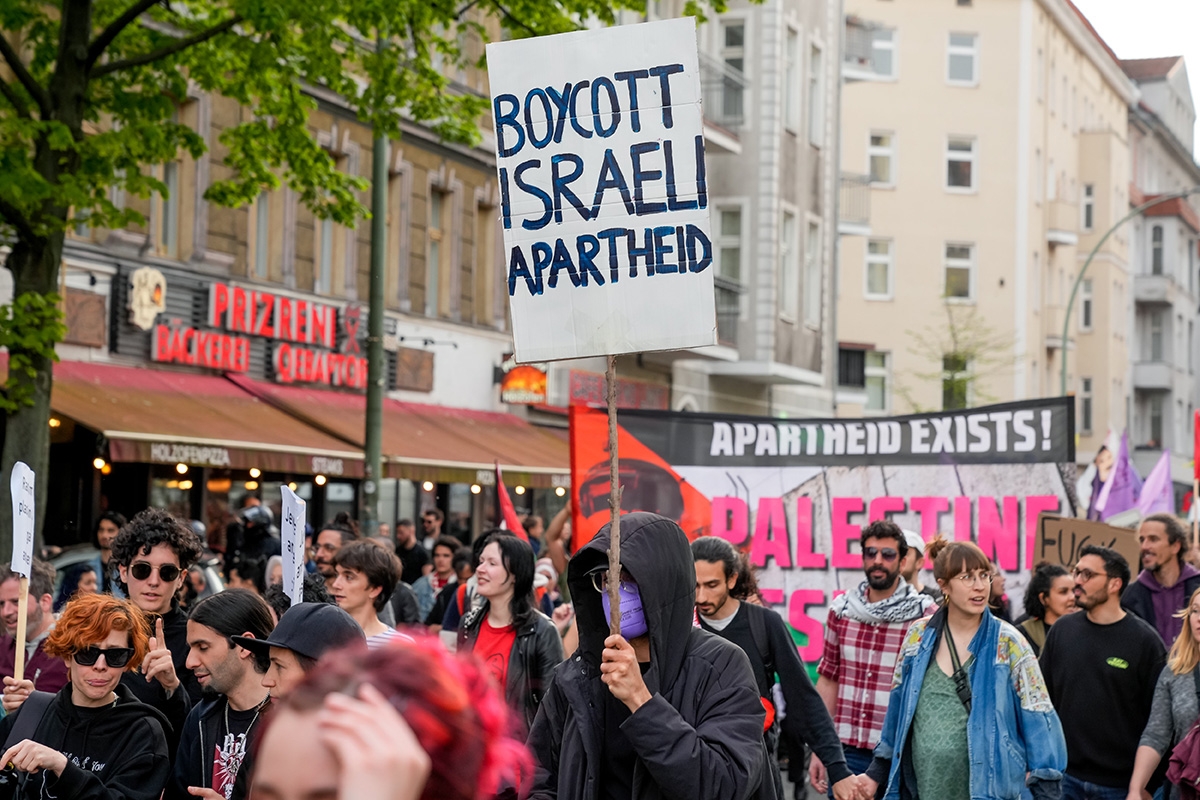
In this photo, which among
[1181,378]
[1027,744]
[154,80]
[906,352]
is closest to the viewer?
[1027,744]

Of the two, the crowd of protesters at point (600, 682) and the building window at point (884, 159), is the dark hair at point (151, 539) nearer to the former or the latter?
the crowd of protesters at point (600, 682)

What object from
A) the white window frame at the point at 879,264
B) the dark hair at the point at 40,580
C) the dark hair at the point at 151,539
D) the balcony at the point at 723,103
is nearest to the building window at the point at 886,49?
the white window frame at the point at 879,264

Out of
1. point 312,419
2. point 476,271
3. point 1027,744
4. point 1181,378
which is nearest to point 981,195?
point 1181,378

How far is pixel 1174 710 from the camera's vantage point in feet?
25.0

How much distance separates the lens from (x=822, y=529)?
13.0m

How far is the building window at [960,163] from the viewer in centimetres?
5297

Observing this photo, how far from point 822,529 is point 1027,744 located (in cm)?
626

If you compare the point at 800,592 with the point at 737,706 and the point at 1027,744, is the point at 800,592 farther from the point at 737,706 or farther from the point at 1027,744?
the point at 737,706

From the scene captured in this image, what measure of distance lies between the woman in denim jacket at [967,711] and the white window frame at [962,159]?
4701 cm

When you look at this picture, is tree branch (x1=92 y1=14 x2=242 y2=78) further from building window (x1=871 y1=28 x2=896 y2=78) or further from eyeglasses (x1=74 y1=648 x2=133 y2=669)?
building window (x1=871 y1=28 x2=896 y2=78)

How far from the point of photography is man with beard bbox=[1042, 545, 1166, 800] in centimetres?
816

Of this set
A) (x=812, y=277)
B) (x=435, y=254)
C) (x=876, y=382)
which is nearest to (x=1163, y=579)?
(x=435, y=254)

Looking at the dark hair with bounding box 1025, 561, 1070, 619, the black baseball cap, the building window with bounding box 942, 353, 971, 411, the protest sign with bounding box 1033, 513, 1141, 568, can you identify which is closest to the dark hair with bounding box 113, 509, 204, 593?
the black baseball cap

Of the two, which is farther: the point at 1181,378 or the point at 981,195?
the point at 1181,378
